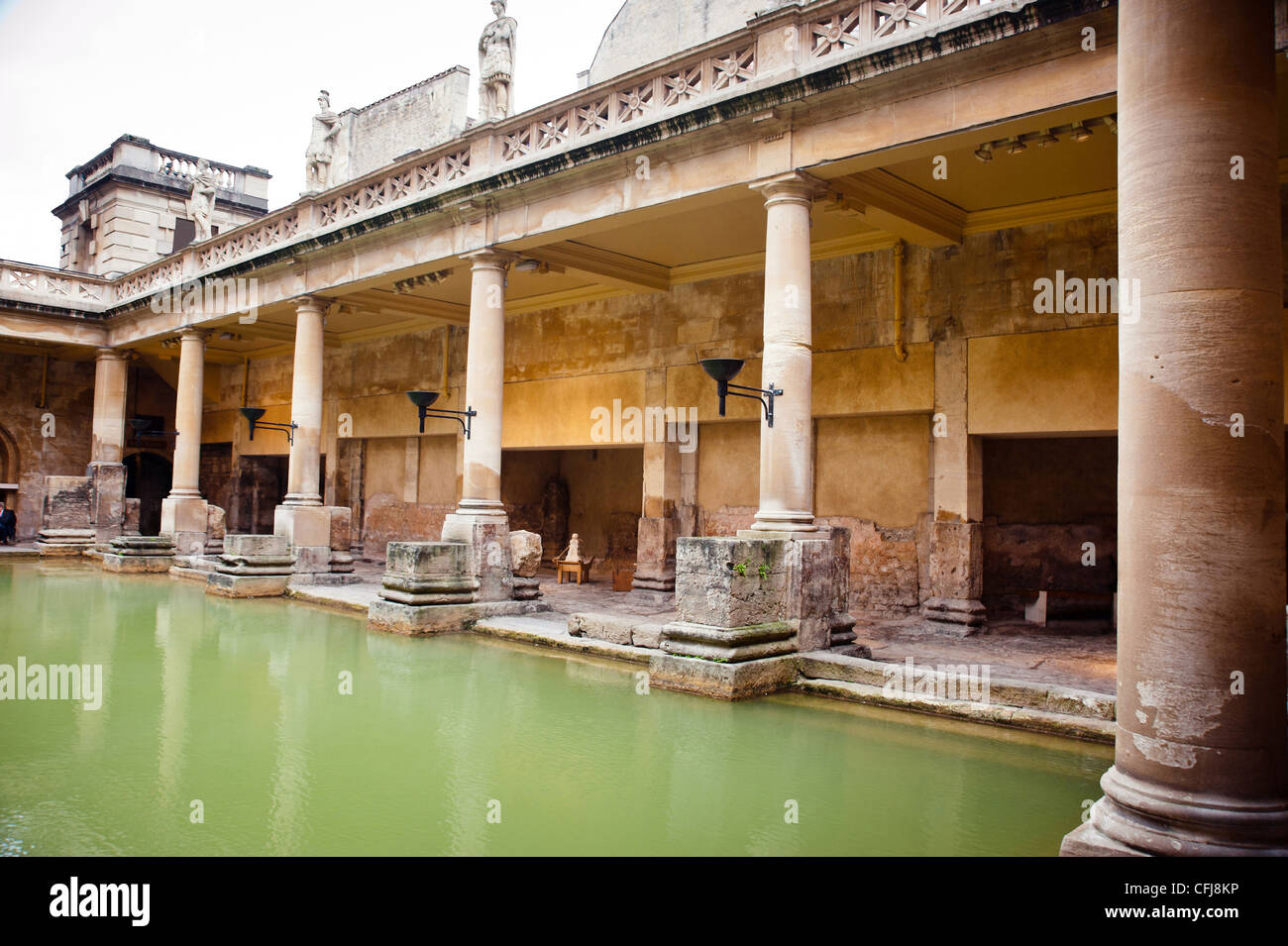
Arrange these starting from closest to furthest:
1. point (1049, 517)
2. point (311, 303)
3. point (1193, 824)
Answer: point (1193, 824)
point (1049, 517)
point (311, 303)

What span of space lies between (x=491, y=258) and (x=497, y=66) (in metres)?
2.37

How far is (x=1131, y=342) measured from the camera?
A: 3.30 meters

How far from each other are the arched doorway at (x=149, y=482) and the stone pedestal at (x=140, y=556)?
386 inches

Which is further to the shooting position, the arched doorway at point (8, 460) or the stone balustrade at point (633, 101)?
the arched doorway at point (8, 460)

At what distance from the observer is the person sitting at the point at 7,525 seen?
21.1 meters

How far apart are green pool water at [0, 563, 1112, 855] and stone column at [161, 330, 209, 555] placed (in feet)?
32.5

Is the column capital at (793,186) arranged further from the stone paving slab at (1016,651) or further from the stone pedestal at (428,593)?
the stone pedestal at (428,593)

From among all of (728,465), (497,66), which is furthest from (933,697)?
(497,66)

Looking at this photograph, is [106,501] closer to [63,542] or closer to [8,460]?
[63,542]

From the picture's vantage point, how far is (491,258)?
451 inches

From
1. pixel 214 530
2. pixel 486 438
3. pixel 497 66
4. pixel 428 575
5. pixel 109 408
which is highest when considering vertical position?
pixel 497 66

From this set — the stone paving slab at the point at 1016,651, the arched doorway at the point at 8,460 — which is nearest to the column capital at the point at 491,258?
the stone paving slab at the point at 1016,651
